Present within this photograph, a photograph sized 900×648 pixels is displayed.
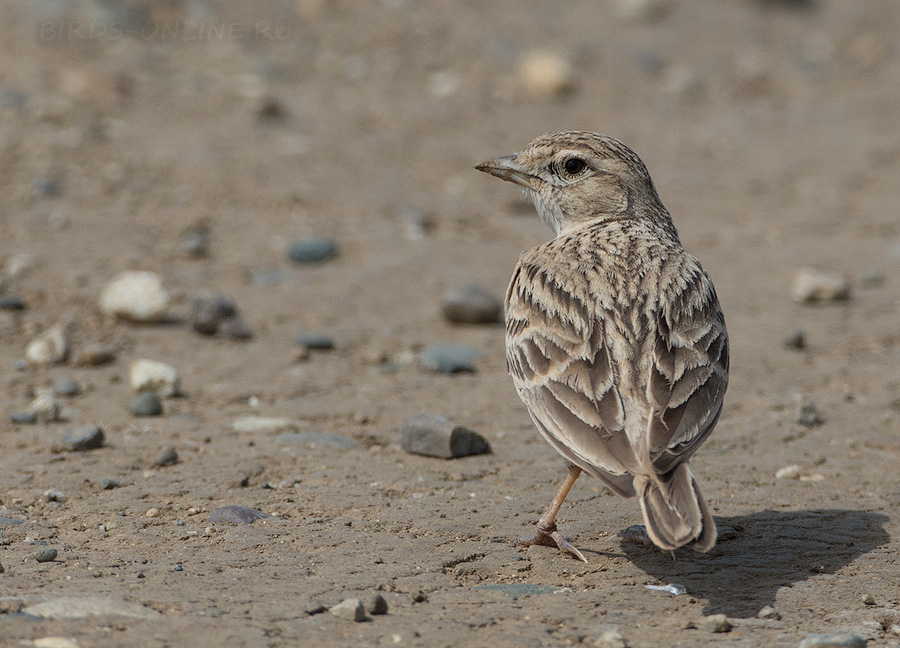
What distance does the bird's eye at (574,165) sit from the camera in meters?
5.30

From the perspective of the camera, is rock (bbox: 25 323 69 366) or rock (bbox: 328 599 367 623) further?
rock (bbox: 25 323 69 366)

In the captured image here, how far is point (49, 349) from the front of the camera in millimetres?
6312

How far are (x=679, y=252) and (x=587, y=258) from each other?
46 cm

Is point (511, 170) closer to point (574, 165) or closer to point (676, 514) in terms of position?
point (574, 165)

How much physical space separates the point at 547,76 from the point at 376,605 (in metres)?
9.74

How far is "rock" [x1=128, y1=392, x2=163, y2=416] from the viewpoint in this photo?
5652 mm

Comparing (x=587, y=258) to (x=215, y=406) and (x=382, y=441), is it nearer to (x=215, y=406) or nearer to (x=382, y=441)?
(x=382, y=441)

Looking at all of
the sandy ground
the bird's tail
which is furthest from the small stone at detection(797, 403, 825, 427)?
the bird's tail

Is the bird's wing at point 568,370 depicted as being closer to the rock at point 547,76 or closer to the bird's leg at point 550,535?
the bird's leg at point 550,535

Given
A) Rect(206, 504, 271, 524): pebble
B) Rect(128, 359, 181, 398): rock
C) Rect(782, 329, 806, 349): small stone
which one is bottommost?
Rect(206, 504, 271, 524): pebble

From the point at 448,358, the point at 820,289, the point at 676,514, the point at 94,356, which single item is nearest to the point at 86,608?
the point at 676,514

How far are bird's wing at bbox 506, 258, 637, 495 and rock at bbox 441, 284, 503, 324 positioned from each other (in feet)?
8.03

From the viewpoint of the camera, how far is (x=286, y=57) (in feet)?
Result: 40.5

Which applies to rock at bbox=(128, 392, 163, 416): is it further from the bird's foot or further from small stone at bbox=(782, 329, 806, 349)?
small stone at bbox=(782, 329, 806, 349)
